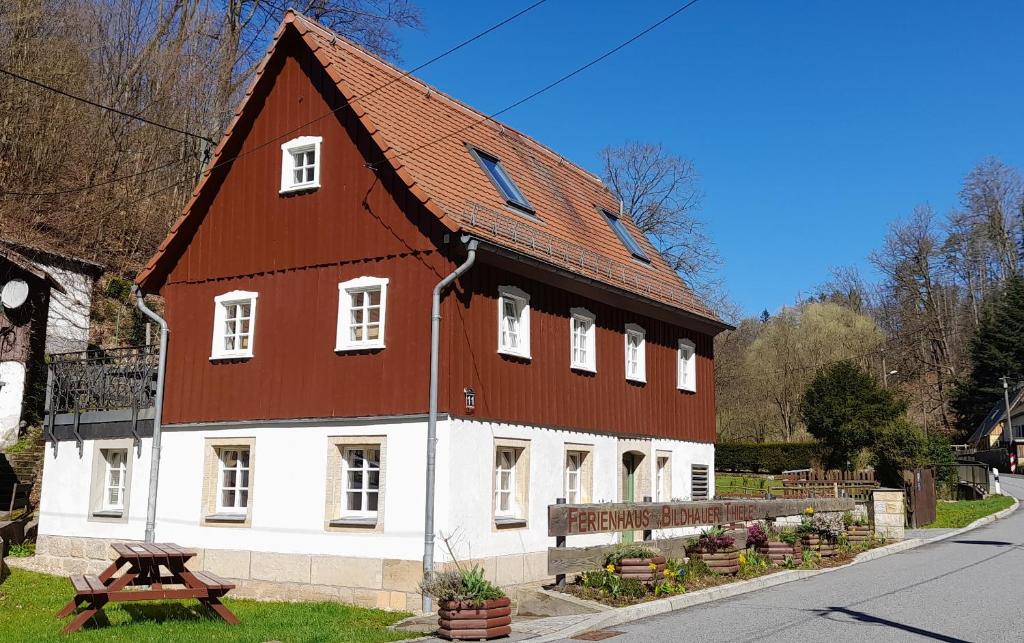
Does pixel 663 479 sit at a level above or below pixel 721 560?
above

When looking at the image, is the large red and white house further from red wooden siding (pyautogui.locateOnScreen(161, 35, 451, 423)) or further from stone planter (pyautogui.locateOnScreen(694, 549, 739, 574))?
stone planter (pyautogui.locateOnScreen(694, 549, 739, 574))

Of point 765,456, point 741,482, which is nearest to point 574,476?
point 741,482

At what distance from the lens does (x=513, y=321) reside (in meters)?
17.4

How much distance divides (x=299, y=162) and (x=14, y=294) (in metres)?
11.9

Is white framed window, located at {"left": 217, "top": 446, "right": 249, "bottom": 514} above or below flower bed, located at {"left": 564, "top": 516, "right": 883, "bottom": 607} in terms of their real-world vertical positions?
above

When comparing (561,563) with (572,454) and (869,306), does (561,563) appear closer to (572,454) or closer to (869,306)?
(572,454)

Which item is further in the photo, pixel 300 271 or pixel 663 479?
pixel 663 479

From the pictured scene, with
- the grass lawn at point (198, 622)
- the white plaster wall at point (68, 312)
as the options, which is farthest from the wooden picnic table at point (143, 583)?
Answer: the white plaster wall at point (68, 312)

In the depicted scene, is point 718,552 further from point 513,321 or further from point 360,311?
point 360,311

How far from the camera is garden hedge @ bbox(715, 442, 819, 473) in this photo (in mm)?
46438

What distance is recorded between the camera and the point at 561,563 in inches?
562

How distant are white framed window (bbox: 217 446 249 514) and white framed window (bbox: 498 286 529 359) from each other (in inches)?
203

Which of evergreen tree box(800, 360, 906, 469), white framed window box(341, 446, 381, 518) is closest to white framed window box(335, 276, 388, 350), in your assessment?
white framed window box(341, 446, 381, 518)

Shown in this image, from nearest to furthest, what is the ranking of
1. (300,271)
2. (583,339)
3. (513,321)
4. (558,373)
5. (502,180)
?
1. (513,321)
2. (300,271)
3. (558,373)
4. (502,180)
5. (583,339)
